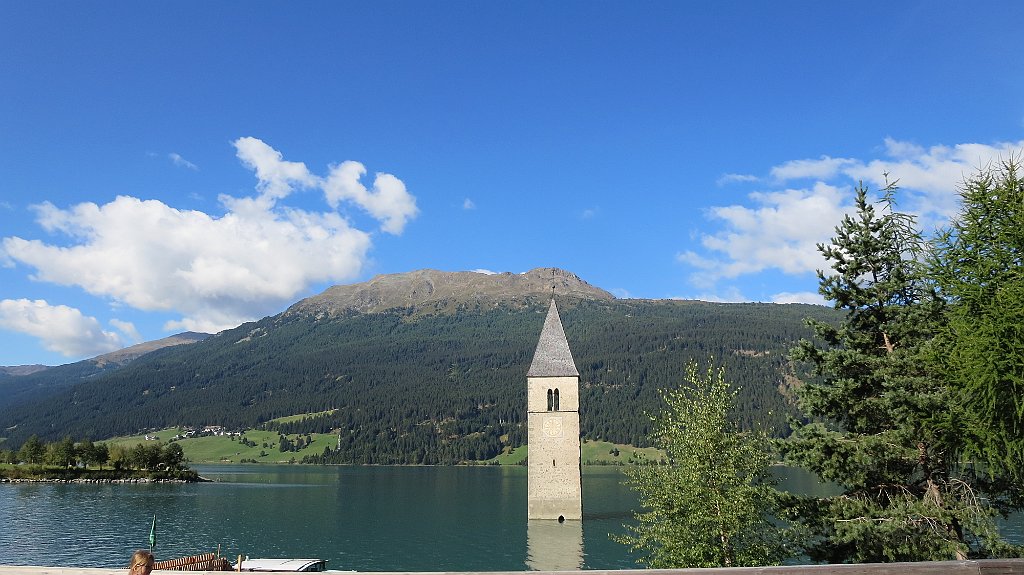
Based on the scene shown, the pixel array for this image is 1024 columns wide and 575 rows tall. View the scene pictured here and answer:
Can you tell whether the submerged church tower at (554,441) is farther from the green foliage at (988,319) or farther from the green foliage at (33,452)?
the green foliage at (33,452)

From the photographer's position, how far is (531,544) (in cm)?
5653

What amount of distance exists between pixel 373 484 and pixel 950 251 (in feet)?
474

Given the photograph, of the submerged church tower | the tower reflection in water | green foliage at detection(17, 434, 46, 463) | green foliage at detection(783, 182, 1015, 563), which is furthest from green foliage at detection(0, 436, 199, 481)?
green foliage at detection(783, 182, 1015, 563)

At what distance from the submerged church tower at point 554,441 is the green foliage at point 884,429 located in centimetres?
4241

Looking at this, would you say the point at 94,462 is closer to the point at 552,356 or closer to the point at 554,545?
the point at 552,356

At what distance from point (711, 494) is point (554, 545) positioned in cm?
3424

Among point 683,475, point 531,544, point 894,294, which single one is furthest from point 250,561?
point 894,294

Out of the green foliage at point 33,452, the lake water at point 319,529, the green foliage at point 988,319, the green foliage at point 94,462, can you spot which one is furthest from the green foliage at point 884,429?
the green foliage at point 33,452

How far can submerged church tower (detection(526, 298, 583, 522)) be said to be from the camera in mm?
65750

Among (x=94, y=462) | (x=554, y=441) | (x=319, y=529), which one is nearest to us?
(x=554, y=441)

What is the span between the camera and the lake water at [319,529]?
5128 cm

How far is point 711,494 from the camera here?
941 inches

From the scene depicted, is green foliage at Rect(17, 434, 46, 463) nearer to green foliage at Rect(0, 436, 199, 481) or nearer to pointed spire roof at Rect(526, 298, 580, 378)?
green foliage at Rect(0, 436, 199, 481)

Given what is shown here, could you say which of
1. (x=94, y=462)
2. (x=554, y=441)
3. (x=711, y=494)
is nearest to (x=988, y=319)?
(x=711, y=494)
